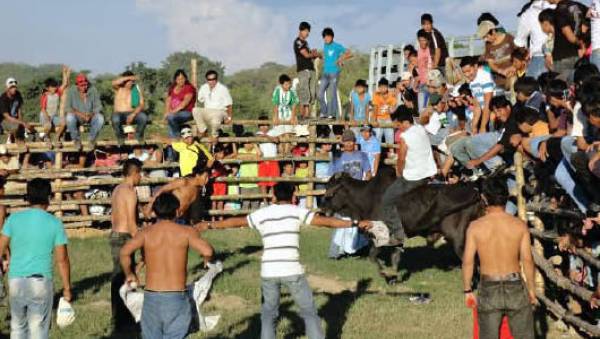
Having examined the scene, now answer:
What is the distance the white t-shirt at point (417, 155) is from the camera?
14844 millimetres

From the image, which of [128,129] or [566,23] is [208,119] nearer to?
[128,129]

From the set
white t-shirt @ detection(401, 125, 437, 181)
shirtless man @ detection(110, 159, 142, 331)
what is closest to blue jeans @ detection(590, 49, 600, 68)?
white t-shirt @ detection(401, 125, 437, 181)

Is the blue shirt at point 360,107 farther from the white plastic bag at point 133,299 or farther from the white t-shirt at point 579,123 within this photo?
the white plastic bag at point 133,299

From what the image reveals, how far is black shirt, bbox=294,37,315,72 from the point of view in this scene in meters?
22.0

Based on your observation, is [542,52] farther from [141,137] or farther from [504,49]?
[141,137]

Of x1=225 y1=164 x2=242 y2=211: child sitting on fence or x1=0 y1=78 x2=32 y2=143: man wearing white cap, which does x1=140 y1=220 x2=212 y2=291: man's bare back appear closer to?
x1=225 y1=164 x2=242 y2=211: child sitting on fence

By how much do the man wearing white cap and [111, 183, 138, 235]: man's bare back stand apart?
9846 mm

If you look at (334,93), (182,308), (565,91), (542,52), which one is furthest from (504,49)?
(182,308)

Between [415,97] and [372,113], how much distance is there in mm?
2469

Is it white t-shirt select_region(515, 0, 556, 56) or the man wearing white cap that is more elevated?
white t-shirt select_region(515, 0, 556, 56)

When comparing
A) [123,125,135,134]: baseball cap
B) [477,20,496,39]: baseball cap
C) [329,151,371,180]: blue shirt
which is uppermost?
[477,20,496,39]: baseball cap

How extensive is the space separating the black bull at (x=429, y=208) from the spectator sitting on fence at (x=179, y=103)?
5.96 metres

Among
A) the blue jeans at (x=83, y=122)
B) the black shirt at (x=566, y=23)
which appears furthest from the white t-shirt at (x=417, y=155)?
the blue jeans at (x=83, y=122)

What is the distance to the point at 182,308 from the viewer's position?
29.5 ft
